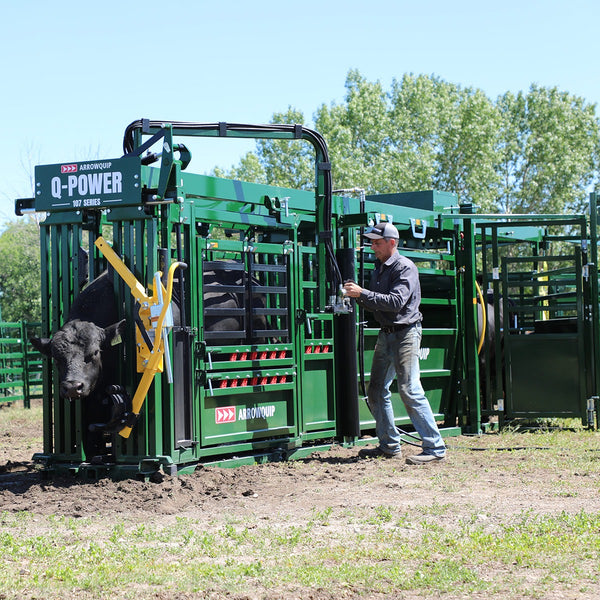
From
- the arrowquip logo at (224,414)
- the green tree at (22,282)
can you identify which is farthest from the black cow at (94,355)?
the green tree at (22,282)

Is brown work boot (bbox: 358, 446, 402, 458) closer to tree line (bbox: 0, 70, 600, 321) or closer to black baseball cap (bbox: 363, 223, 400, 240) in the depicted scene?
black baseball cap (bbox: 363, 223, 400, 240)

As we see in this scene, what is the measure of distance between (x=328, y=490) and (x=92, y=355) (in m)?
2.28

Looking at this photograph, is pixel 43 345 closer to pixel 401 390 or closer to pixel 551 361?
pixel 401 390

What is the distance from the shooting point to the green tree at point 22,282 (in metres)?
36.1

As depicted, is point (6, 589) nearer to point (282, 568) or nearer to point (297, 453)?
point (282, 568)

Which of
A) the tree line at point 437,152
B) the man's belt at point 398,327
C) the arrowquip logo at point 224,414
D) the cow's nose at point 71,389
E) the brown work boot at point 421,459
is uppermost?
the tree line at point 437,152

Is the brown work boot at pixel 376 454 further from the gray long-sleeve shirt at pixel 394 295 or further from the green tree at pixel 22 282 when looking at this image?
the green tree at pixel 22 282

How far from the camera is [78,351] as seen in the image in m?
7.68

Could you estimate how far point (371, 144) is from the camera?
41656mm

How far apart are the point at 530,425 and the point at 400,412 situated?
7.41ft

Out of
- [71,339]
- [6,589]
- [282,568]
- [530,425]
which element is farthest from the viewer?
[530,425]

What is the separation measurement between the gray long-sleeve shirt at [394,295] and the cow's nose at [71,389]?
2.82 meters

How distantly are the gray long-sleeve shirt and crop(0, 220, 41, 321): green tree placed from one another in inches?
1115

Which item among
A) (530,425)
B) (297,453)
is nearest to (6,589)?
(297,453)
